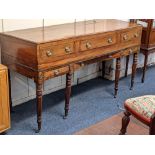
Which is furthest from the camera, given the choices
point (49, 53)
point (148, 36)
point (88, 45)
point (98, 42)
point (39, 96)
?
point (148, 36)

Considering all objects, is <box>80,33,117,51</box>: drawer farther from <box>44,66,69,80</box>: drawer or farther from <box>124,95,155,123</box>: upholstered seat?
<box>124,95,155,123</box>: upholstered seat

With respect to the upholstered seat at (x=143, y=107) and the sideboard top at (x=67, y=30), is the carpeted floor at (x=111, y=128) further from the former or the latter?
the sideboard top at (x=67, y=30)

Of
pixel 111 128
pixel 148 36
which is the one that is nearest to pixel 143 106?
pixel 111 128

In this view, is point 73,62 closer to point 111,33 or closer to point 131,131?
point 111,33

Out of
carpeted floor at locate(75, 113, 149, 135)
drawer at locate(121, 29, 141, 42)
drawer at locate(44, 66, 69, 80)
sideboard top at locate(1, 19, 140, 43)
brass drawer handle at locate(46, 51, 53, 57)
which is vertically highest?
sideboard top at locate(1, 19, 140, 43)

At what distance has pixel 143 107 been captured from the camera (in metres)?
2.21

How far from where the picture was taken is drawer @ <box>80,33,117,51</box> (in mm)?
2676

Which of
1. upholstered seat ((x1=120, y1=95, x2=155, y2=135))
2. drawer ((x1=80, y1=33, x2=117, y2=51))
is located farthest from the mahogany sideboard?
upholstered seat ((x1=120, y1=95, x2=155, y2=135))

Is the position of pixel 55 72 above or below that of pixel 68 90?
above

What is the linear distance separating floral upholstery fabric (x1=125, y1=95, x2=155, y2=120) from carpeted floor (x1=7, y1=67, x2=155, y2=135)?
2.10ft

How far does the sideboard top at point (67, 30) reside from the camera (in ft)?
8.11

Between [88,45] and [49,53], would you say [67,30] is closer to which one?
[88,45]

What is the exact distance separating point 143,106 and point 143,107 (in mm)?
11

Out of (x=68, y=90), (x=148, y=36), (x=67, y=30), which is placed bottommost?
(x=68, y=90)
